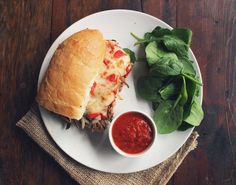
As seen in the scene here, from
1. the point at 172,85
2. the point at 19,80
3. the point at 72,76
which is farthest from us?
the point at 19,80

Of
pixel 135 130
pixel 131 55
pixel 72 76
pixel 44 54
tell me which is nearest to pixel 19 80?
pixel 44 54

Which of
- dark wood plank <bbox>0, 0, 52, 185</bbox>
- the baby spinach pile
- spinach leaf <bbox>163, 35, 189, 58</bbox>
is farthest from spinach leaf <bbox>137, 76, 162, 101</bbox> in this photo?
dark wood plank <bbox>0, 0, 52, 185</bbox>

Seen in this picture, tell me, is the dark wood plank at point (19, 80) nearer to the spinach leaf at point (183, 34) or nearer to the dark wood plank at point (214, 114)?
the spinach leaf at point (183, 34)

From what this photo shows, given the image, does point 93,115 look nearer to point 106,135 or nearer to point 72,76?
point 106,135

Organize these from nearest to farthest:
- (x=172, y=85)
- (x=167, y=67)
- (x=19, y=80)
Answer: (x=167, y=67) → (x=172, y=85) → (x=19, y=80)

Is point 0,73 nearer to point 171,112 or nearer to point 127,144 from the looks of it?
point 127,144

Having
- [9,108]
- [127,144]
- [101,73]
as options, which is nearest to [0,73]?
[9,108]
